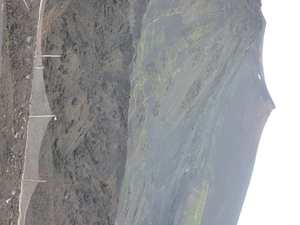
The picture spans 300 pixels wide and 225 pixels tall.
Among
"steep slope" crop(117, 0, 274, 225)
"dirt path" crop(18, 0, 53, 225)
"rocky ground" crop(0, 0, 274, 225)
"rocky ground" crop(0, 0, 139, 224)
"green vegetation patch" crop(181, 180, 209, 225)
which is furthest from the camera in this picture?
"green vegetation patch" crop(181, 180, 209, 225)

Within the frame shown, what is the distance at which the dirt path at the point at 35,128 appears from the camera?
14.2 meters

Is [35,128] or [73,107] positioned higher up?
[73,107]

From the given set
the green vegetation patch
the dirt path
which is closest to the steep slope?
the green vegetation patch

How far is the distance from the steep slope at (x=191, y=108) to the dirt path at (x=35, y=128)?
6.06 m

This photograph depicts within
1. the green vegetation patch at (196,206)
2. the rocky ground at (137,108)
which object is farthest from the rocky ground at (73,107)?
the green vegetation patch at (196,206)

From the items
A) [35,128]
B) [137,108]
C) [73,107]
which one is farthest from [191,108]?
[35,128]

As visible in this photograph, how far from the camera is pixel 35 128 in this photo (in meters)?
14.5

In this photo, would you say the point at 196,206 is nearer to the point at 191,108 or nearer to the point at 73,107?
the point at 191,108

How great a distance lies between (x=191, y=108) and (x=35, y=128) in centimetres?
1236

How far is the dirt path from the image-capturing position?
46.5 ft

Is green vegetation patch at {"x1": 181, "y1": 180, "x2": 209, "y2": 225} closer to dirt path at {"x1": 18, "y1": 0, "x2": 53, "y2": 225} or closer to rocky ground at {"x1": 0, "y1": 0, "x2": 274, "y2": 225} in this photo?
rocky ground at {"x1": 0, "y1": 0, "x2": 274, "y2": 225}

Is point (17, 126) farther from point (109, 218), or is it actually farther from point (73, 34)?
point (109, 218)

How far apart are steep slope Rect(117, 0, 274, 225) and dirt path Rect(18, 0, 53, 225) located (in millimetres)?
6060

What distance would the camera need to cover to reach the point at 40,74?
1448 cm
